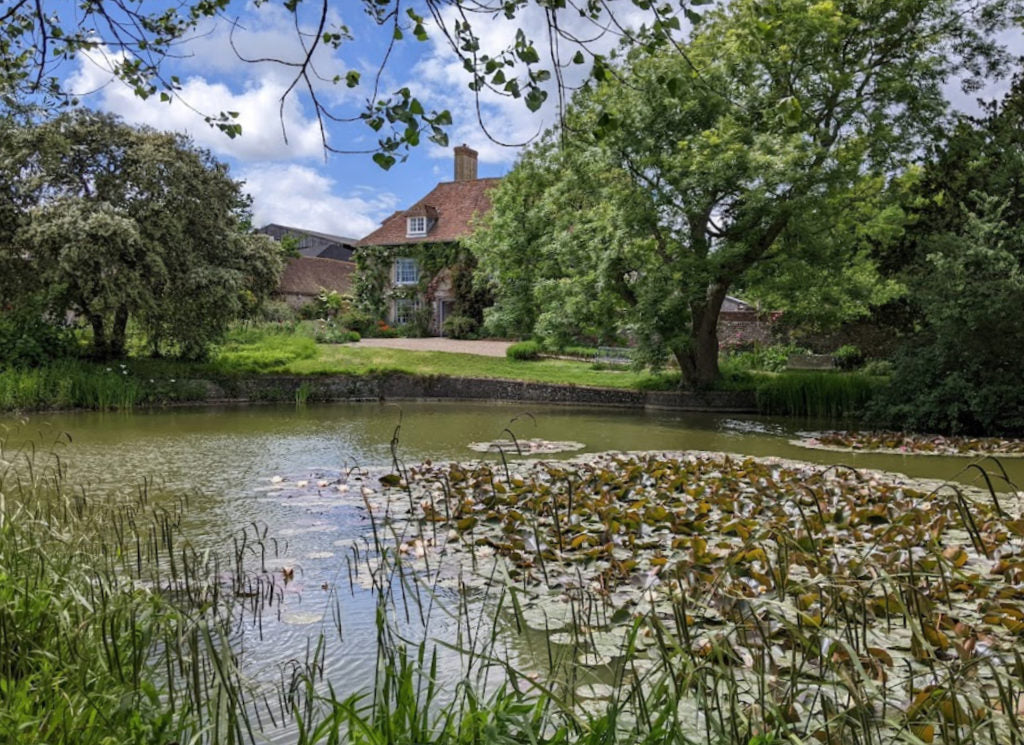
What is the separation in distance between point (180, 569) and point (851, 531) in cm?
473

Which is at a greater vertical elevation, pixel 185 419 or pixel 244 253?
pixel 244 253

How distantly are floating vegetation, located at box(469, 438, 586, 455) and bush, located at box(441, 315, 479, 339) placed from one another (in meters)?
22.2

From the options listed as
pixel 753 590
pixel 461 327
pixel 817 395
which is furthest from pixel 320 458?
pixel 461 327

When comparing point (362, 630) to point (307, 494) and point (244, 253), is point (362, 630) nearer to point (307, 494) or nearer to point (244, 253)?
point (307, 494)

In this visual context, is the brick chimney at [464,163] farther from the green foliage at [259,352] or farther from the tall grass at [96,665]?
the tall grass at [96,665]

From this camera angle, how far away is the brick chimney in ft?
139

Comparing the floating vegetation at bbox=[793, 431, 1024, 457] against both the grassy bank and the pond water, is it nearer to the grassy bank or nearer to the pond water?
the pond water

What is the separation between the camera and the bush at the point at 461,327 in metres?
34.6

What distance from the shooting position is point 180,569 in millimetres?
5230

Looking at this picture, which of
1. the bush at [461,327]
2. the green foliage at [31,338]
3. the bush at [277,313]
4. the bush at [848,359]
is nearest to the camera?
the green foliage at [31,338]

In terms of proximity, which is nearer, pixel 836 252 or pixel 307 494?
pixel 307 494

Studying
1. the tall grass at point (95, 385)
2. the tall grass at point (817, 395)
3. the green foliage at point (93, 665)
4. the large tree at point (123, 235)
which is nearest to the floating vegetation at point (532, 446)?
the green foliage at point (93, 665)

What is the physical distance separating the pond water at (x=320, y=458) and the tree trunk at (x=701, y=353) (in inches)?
62.4

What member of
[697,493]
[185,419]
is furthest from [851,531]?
[185,419]
